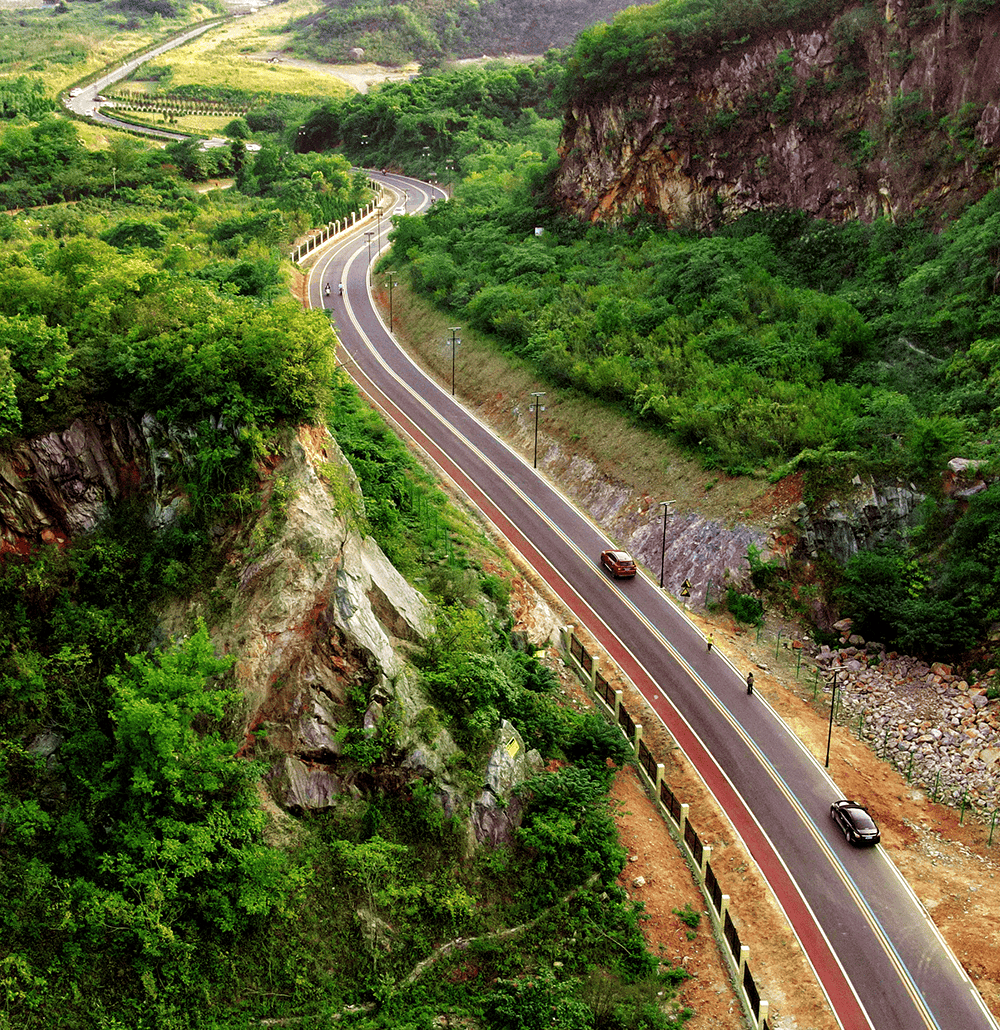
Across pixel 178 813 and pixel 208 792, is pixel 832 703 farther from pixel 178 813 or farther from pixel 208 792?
pixel 178 813

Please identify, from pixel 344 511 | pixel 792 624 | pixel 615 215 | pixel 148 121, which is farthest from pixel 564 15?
pixel 344 511

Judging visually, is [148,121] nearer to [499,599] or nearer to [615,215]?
[615,215]

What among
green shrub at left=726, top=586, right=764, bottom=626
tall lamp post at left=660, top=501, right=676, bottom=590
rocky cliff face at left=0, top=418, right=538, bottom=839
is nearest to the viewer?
rocky cliff face at left=0, top=418, right=538, bottom=839

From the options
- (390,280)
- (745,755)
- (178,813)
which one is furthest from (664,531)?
(390,280)

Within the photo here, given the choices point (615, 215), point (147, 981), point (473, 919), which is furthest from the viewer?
point (615, 215)

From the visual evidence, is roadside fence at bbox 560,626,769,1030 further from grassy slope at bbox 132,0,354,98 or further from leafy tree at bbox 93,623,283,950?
grassy slope at bbox 132,0,354,98

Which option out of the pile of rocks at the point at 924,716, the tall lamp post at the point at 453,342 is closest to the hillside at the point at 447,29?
the tall lamp post at the point at 453,342

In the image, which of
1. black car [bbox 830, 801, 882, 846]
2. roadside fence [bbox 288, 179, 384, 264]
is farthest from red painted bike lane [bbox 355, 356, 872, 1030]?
roadside fence [bbox 288, 179, 384, 264]
